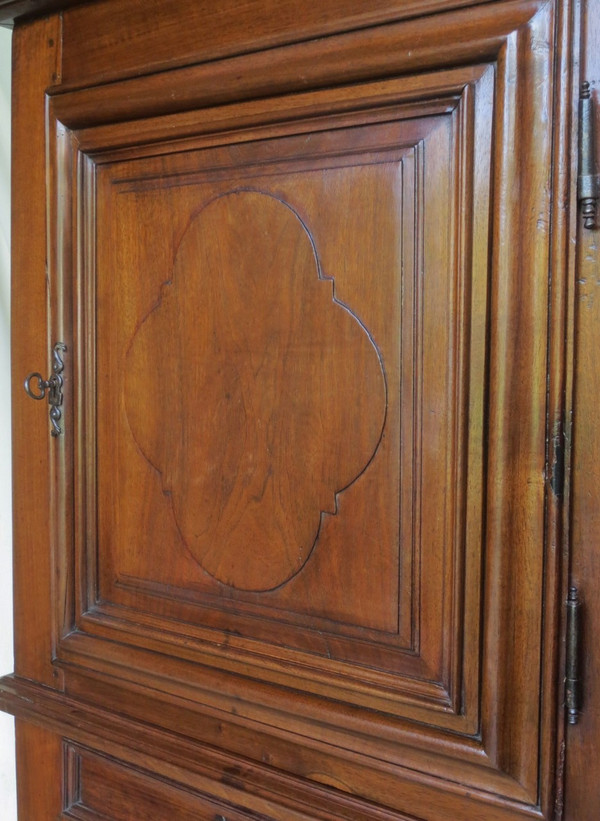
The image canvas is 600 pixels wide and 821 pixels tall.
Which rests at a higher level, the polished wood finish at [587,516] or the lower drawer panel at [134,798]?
the polished wood finish at [587,516]

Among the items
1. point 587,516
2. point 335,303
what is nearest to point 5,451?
point 335,303

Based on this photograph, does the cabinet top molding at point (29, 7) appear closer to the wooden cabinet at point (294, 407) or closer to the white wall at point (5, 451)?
the wooden cabinet at point (294, 407)

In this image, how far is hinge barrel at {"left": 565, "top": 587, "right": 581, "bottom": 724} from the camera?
22.2 inches

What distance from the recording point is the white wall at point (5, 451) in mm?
1093

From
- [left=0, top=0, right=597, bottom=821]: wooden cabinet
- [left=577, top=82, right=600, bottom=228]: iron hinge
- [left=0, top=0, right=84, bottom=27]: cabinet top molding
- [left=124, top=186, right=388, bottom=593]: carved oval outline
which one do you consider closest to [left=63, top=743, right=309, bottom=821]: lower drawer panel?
[left=0, top=0, right=597, bottom=821]: wooden cabinet

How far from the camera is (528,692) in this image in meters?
0.59

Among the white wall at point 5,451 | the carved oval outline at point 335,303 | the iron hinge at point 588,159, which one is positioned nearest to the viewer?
the iron hinge at point 588,159

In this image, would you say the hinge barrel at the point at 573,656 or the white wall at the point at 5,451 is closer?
the hinge barrel at the point at 573,656

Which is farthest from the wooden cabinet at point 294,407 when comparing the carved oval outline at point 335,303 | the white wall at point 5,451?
the white wall at point 5,451

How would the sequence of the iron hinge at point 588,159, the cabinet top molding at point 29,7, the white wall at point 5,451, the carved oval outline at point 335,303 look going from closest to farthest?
the iron hinge at point 588,159, the carved oval outline at point 335,303, the cabinet top molding at point 29,7, the white wall at point 5,451

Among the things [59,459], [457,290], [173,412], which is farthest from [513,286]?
[59,459]

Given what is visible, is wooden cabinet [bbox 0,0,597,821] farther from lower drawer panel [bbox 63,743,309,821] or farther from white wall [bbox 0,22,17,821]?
white wall [bbox 0,22,17,821]

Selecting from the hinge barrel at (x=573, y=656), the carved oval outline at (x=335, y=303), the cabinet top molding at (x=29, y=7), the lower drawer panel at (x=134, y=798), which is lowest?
the lower drawer panel at (x=134, y=798)

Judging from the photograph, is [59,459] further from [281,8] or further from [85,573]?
[281,8]
